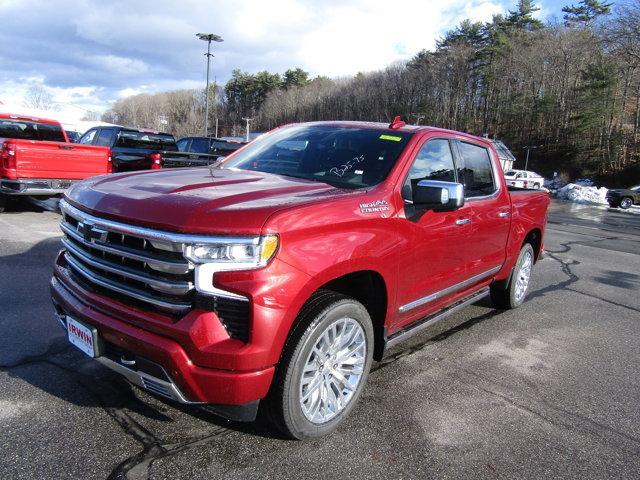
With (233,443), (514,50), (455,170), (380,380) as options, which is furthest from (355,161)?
(514,50)

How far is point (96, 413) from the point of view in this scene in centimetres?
298

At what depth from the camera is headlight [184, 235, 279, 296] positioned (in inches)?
91.5

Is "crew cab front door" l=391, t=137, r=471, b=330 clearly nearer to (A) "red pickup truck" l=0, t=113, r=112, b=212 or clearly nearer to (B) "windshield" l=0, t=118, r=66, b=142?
(A) "red pickup truck" l=0, t=113, r=112, b=212

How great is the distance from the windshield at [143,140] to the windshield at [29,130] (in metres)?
1.33

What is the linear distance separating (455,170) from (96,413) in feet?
10.7

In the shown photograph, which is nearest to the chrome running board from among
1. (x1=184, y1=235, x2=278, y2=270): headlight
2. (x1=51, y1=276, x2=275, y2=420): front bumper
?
(x1=51, y1=276, x2=275, y2=420): front bumper

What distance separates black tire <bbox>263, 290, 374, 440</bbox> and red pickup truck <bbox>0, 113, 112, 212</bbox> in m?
8.18

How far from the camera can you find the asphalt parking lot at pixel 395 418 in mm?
2613

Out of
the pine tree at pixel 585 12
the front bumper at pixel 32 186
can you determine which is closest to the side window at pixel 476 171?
the front bumper at pixel 32 186

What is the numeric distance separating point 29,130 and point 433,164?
34.8 ft

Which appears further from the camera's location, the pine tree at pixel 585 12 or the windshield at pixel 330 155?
the pine tree at pixel 585 12

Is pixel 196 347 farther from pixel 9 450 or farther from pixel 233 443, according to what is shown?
pixel 9 450

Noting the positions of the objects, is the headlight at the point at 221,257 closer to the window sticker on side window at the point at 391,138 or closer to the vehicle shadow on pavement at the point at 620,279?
the window sticker on side window at the point at 391,138

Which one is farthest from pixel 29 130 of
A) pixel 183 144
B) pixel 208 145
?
pixel 183 144
